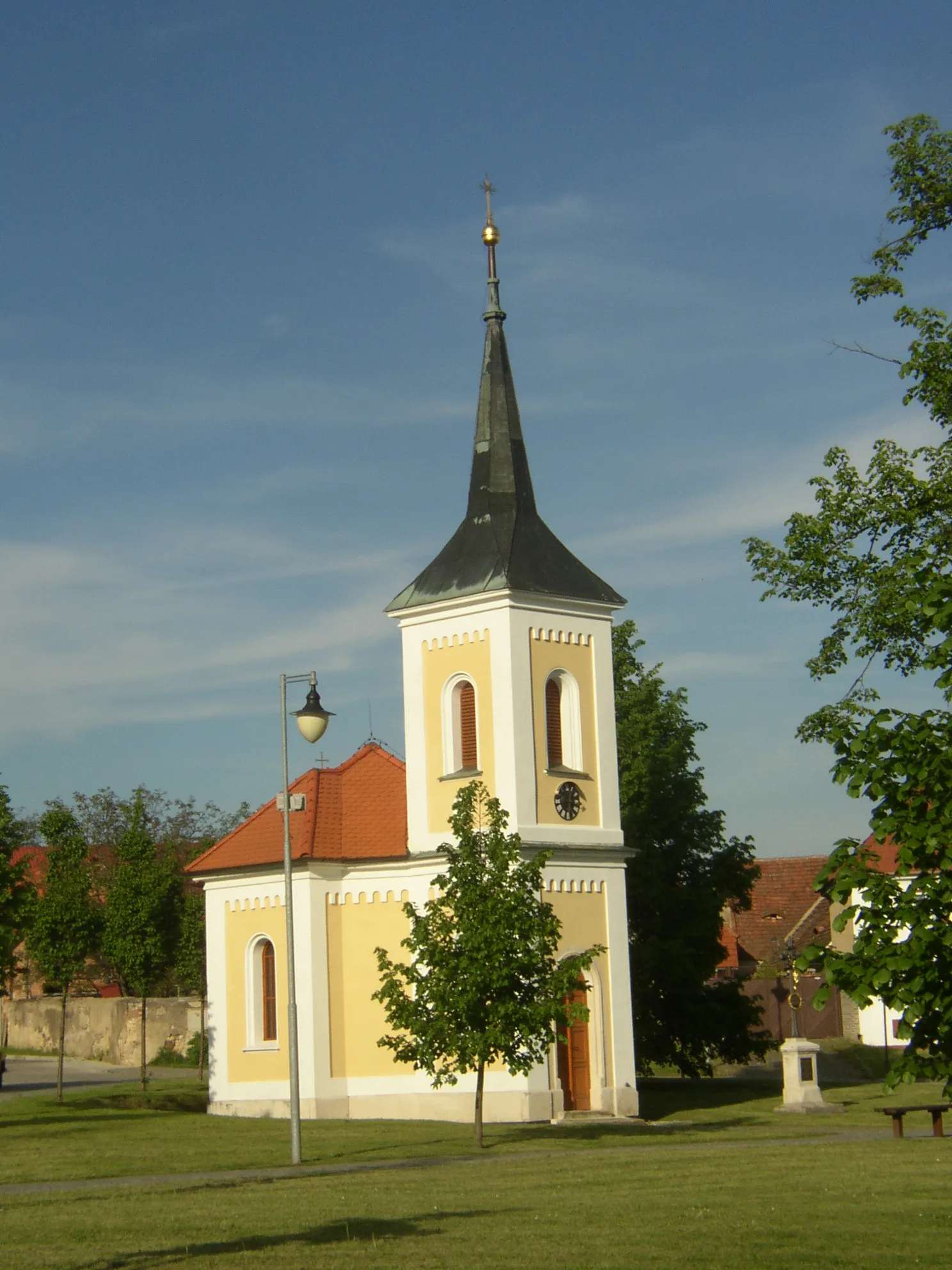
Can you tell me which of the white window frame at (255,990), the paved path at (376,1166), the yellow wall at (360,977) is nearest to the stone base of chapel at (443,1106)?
the yellow wall at (360,977)

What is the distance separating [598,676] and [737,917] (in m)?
40.2

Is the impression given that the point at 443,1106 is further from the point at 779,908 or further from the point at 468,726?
the point at 779,908

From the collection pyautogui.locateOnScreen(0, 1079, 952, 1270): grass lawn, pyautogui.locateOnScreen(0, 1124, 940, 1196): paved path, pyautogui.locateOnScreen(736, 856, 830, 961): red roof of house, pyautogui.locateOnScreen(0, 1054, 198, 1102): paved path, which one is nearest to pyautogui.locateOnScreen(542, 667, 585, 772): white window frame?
pyautogui.locateOnScreen(0, 1079, 952, 1270): grass lawn

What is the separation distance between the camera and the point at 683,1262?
13359 mm

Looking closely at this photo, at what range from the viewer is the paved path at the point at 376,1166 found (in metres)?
21.8

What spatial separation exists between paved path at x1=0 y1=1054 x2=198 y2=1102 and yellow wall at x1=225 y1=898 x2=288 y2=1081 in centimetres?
752

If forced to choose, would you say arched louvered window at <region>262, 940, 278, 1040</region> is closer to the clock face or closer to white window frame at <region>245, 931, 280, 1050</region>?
white window frame at <region>245, 931, 280, 1050</region>

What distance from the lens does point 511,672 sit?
111 ft

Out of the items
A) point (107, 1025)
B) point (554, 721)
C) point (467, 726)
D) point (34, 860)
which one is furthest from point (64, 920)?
point (107, 1025)

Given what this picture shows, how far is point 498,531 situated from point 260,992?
1122 centimetres

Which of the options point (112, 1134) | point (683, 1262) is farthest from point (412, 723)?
point (683, 1262)

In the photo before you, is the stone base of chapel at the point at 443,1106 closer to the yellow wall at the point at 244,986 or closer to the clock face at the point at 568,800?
the yellow wall at the point at 244,986

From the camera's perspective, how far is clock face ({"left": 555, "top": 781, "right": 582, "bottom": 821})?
113 feet

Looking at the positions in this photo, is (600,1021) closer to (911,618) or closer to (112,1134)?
(112,1134)
